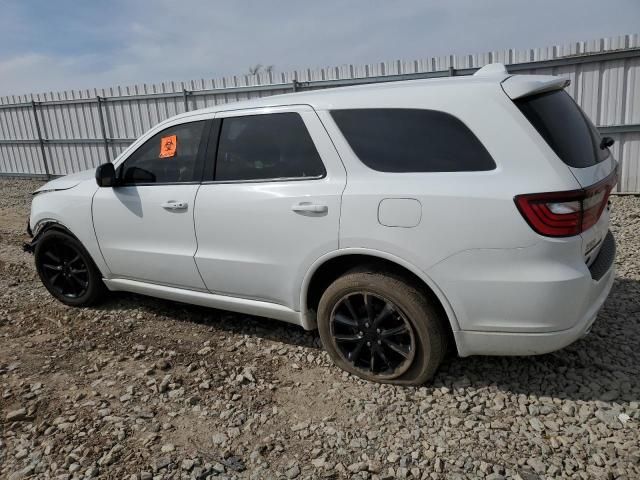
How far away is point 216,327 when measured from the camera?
13.7 feet

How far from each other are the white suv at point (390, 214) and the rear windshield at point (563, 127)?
0.04ft

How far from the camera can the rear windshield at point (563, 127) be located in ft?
8.48

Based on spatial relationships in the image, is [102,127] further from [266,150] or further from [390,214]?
[390,214]

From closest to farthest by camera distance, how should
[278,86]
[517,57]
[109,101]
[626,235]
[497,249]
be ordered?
[497,249]
[626,235]
[517,57]
[278,86]
[109,101]

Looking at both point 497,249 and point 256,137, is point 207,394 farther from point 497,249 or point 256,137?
point 497,249

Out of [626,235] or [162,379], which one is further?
[626,235]

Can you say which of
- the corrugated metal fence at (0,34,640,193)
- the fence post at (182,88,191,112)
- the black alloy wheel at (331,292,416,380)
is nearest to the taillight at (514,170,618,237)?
the black alloy wheel at (331,292,416,380)

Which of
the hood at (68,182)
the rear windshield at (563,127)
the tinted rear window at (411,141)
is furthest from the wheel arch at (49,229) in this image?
the rear windshield at (563,127)

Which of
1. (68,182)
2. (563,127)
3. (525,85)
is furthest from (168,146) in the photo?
(563,127)

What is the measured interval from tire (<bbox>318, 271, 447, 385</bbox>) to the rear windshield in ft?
3.52

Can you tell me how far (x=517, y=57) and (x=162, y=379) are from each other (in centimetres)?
760

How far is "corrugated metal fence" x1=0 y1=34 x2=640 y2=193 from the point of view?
7859 millimetres

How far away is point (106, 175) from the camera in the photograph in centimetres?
386

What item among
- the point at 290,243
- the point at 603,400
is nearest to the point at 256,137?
the point at 290,243
